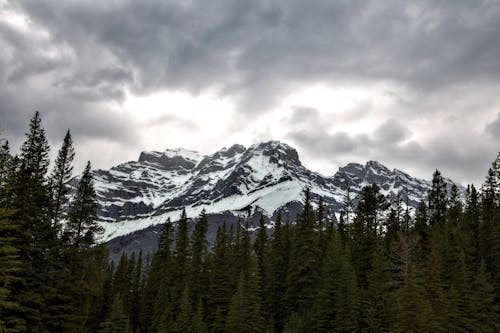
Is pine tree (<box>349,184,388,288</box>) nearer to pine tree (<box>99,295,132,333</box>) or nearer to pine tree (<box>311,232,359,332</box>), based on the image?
pine tree (<box>311,232,359,332</box>)

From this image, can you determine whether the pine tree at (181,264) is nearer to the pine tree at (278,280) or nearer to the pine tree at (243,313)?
the pine tree at (278,280)

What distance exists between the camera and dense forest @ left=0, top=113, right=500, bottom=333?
33594 mm

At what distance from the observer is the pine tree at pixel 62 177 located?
41.7m

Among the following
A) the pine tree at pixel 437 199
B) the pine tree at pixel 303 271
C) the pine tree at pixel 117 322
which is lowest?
the pine tree at pixel 117 322

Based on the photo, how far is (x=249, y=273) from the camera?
62031 mm

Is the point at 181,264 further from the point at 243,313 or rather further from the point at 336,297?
the point at 336,297

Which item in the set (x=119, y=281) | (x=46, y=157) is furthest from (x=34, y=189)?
(x=119, y=281)

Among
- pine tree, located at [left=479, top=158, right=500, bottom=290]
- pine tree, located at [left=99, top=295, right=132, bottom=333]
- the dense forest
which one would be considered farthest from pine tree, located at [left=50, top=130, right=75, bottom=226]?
pine tree, located at [left=479, top=158, right=500, bottom=290]

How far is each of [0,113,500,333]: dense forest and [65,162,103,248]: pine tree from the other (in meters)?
0.11

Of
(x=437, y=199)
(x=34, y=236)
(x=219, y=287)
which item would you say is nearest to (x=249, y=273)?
(x=219, y=287)

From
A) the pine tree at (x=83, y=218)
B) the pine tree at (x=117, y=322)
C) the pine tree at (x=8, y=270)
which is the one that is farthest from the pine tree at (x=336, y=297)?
the pine tree at (x=8, y=270)

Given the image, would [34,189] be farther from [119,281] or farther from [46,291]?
[119,281]

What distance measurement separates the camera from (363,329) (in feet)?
160

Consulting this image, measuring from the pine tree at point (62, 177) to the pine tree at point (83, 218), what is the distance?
40.6 inches
